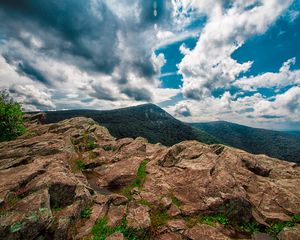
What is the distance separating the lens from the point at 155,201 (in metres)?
18.8

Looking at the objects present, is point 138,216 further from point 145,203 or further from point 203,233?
point 203,233

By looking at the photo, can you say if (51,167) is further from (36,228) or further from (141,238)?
(141,238)

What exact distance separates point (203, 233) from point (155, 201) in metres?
5.51

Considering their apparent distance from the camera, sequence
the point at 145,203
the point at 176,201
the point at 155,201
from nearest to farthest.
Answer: the point at 145,203 < the point at 155,201 < the point at 176,201

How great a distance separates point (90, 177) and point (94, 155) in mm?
11084

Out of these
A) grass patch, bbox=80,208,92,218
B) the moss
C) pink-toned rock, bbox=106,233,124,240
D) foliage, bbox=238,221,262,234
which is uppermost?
grass patch, bbox=80,208,92,218

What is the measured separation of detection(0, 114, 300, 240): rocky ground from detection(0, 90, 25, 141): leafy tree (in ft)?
82.7

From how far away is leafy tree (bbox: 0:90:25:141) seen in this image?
48.1 meters

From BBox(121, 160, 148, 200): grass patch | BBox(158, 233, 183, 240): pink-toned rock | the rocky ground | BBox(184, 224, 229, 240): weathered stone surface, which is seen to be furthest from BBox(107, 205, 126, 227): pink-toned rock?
BBox(184, 224, 229, 240): weathered stone surface

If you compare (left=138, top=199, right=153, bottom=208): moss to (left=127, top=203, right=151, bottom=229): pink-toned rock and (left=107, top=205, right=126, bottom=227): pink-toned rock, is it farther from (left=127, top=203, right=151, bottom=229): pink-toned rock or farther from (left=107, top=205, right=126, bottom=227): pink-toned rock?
(left=107, top=205, right=126, bottom=227): pink-toned rock

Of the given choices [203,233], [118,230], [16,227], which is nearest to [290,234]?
[203,233]

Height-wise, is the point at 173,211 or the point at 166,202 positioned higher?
the point at 166,202

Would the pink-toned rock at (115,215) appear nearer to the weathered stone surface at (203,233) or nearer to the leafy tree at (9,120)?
the weathered stone surface at (203,233)

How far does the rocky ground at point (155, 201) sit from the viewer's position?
44.8 feet
